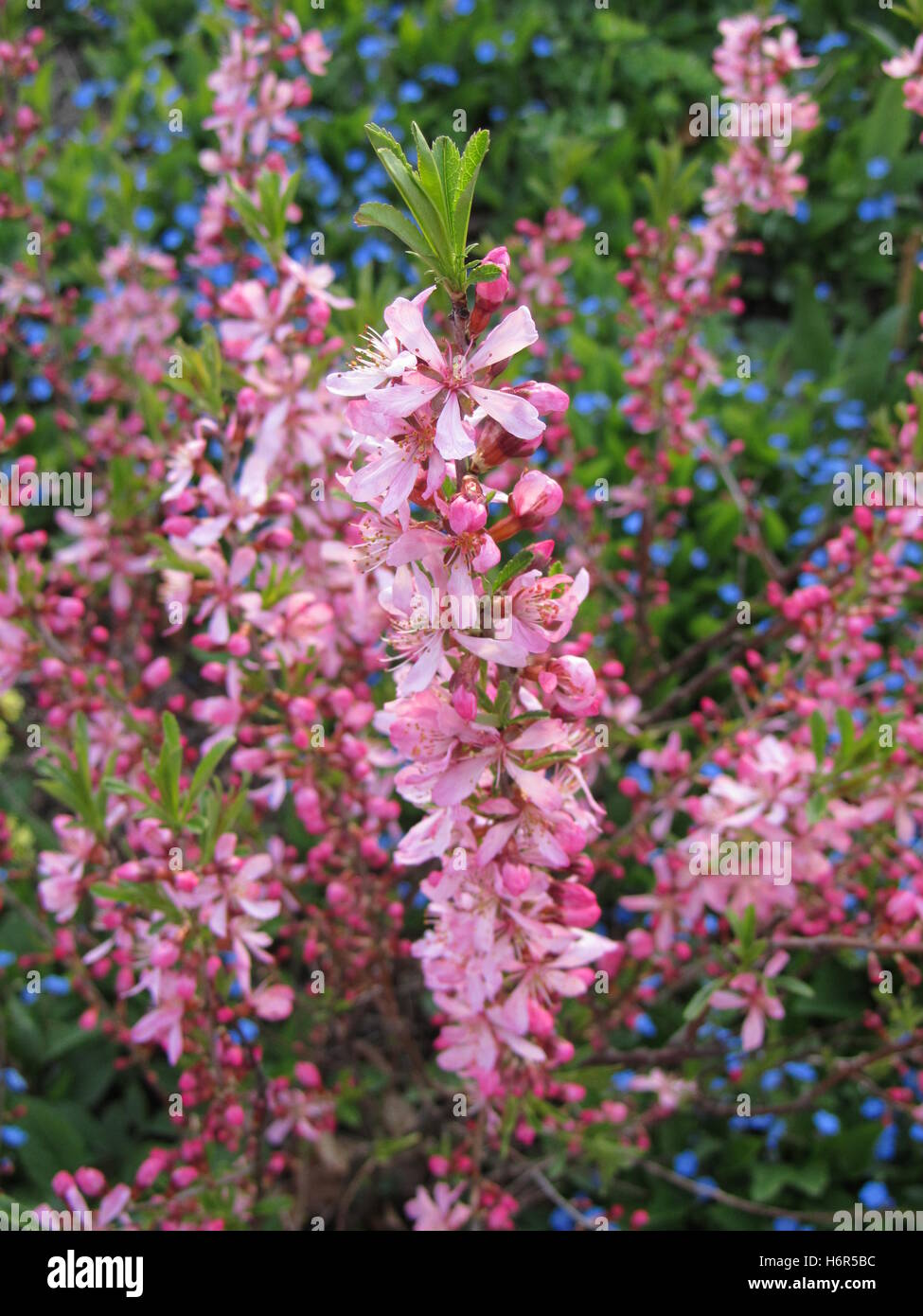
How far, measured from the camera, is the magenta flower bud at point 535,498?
1266 millimetres

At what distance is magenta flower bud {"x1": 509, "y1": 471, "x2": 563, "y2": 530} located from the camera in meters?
1.27

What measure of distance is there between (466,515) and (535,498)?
165 mm

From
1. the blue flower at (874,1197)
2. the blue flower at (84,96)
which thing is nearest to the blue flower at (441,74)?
the blue flower at (84,96)

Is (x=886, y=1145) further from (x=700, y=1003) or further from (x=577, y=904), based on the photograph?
(x=577, y=904)

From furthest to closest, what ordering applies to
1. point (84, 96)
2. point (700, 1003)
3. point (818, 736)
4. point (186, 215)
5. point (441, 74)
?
point (84, 96)
point (441, 74)
point (186, 215)
point (818, 736)
point (700, 1003)

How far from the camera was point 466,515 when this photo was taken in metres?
1.13

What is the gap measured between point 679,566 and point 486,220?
2216mm

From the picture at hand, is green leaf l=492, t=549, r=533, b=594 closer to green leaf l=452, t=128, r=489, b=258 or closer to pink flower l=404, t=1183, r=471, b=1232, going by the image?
green leaf l=452, t=128, r=489, b=258

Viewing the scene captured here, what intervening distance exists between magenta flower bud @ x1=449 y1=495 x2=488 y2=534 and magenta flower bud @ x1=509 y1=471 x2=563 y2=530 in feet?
0.45

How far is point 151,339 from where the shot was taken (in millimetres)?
3242

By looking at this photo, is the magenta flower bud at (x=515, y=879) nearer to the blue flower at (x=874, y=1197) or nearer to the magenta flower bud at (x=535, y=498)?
the magenta flower bud at (x=535, y=498)

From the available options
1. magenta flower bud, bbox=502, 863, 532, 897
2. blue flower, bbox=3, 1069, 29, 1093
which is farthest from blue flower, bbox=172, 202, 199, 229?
magenta flower bud, bbox=502, 863, 532, 897

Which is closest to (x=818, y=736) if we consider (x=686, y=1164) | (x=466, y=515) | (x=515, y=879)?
(x=515, y=879)

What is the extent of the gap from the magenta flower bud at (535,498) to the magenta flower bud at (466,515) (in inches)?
5.4
